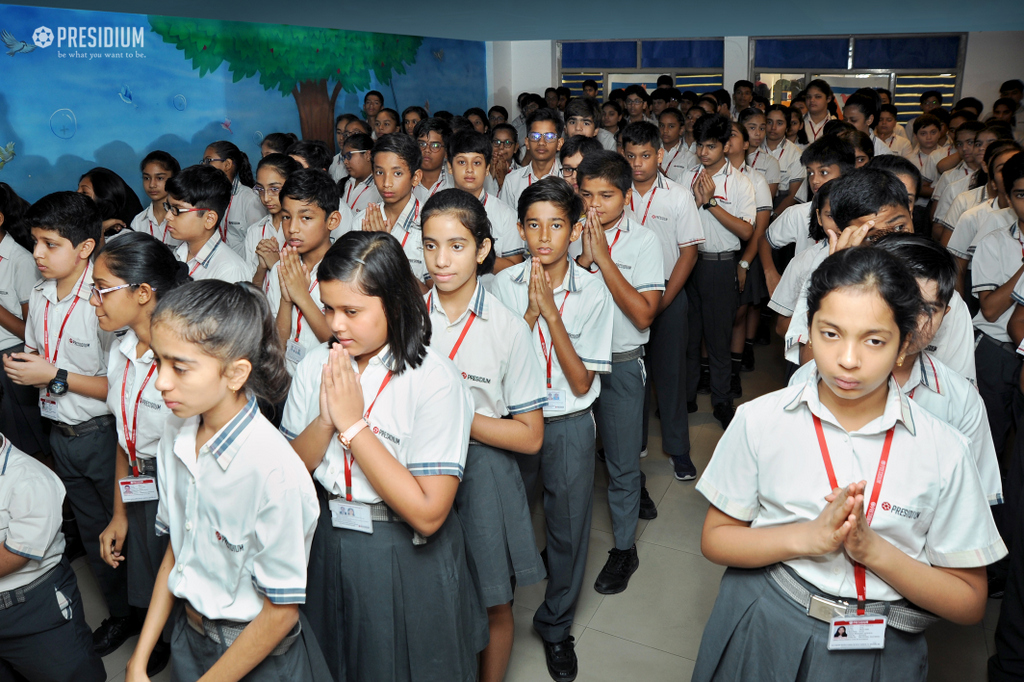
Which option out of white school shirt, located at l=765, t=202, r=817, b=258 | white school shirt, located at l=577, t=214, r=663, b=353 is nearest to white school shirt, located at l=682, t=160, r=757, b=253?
white school shirt, located at l=765, t=202, r=817, b=258

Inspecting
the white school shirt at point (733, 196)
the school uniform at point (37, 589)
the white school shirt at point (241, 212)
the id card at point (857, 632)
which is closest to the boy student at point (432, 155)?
the white school shirt at point (241, 212)

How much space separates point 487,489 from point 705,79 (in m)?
11.2

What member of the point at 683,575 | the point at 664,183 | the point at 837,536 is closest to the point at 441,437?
the point at 837,536

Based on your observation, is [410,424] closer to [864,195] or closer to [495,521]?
[495,521]

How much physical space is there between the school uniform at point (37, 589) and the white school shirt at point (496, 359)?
1266 mm

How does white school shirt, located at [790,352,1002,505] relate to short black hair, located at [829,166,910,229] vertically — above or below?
below

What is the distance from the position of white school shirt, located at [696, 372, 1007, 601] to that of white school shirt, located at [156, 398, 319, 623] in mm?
989

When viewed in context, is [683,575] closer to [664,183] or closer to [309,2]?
[664,183]

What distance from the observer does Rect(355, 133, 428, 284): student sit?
3932 mm

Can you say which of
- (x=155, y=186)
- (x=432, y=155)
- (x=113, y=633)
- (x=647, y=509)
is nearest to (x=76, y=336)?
(x=113, y=633)

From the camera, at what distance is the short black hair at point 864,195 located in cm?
263

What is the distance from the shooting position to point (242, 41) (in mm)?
7434

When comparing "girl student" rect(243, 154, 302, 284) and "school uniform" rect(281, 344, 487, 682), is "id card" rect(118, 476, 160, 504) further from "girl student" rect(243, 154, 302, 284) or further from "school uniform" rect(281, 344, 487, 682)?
"girl student" rect(243, 154, 302, 284)

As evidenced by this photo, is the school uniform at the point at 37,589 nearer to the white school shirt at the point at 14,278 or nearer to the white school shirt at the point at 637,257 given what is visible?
the white school shirt at the point at 14,278
